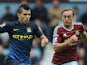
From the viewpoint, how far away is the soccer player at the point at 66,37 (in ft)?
28.9

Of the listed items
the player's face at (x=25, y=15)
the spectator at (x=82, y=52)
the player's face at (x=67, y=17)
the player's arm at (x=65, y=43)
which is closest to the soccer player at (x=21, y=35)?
the player's face at (x=25, y=15)

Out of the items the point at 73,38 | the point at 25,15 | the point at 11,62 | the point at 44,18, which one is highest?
the point at 25,15

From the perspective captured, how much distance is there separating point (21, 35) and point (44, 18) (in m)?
4.58

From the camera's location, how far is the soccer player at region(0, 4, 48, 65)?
29.6 ft

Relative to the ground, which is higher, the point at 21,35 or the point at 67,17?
→ the point at 67,17

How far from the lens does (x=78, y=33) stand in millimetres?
9062

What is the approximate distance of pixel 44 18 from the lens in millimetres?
13641

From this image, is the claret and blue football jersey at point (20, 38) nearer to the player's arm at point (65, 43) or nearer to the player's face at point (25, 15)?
the player's face at point (25, 15)

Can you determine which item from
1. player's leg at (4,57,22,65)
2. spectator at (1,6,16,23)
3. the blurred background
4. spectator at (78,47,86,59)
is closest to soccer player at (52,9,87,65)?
player's leg at (4,57,22,65)

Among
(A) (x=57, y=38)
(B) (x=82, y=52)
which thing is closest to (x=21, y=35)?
(A) (x=57, y=38)

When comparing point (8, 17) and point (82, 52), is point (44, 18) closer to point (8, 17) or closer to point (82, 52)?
point (8, 17)

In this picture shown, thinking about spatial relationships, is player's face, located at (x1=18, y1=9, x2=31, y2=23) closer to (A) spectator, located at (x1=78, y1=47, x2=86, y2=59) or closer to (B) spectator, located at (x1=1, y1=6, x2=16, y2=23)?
(A) spectator, located at (x1=78, y1=47, x2=86, y2=59)

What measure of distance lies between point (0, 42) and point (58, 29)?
14.2 ft

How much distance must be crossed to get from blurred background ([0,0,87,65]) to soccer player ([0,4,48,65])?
243cm
